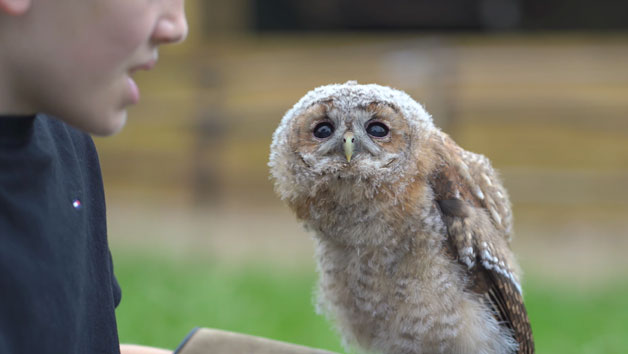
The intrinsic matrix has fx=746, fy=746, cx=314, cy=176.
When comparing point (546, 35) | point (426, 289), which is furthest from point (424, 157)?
point (546, 35)

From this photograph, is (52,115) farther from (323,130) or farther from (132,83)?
(323,130)

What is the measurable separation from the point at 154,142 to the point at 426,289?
6.68 m

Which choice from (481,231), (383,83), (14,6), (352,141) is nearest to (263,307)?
(481,231)

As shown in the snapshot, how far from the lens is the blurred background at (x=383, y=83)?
6.70 m

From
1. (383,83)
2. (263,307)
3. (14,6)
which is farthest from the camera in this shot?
(383,83)

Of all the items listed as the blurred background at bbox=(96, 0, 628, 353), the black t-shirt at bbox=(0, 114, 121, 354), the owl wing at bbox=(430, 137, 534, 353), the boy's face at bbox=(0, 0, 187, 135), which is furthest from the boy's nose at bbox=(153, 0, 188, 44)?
the blurred background at bbox=(96, 0, 628, 353)

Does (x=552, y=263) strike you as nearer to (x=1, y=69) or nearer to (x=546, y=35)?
(x=546, y=35)

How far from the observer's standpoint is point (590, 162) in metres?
7.18

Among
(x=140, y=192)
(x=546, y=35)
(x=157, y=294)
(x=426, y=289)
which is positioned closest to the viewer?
(x=426, y=289)

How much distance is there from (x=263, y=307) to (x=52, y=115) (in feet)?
11.5

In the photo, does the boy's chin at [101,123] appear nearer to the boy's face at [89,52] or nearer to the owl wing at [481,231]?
the boy's face at [89,52]

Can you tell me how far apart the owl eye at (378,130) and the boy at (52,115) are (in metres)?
0.74

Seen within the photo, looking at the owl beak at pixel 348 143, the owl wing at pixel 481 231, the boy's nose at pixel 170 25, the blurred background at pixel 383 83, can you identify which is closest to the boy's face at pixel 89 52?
the boy's nose at pixel 170 25

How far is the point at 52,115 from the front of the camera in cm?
109
